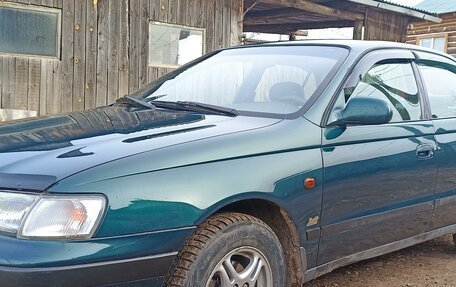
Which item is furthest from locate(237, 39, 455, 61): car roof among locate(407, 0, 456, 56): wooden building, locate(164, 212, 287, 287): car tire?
locate(407, 0, 456, 56): wooden building

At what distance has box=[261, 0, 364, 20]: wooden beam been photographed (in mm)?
10166

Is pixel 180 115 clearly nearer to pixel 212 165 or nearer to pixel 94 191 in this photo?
pixel 212 165

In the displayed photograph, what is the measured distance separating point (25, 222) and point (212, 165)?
0.83m

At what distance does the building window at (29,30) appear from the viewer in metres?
6.99

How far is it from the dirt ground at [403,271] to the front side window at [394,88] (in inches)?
45.8

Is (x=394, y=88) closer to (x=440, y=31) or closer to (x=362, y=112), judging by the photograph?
(x=362, y=112)

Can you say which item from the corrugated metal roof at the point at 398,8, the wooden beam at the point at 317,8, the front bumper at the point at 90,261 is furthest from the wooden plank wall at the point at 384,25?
the front bumper at the point at 90,261

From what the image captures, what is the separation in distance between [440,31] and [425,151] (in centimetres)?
2025

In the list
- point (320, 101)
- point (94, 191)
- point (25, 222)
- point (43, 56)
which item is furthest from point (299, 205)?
point (43, 56)

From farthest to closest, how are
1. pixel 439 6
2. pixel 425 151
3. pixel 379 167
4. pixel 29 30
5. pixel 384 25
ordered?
pixel 439 6, pixel 384 25, pixel 29 30, pixel 425 151, pixel 379 167

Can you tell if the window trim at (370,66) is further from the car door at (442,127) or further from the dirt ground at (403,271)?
the dirt ground at (403,271)

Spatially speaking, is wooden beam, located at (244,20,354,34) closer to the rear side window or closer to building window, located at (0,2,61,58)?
building window, located at (0,2,61,58)

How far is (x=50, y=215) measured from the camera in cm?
207

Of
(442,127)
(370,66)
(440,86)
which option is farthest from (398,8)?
(370,66)
